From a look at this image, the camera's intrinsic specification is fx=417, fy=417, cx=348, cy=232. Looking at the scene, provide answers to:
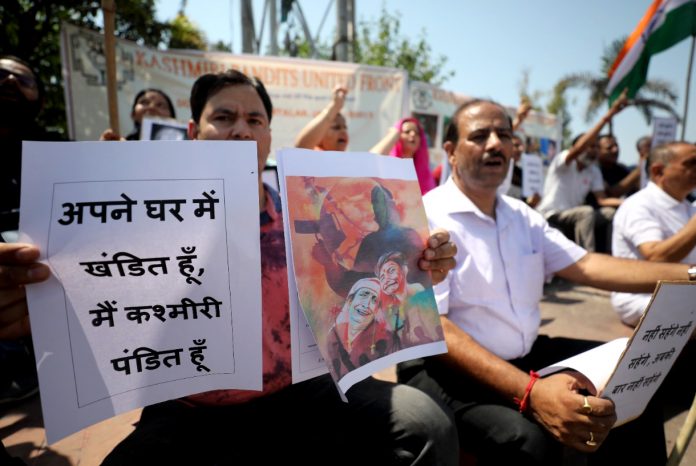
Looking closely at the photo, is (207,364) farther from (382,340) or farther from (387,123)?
(387,123)

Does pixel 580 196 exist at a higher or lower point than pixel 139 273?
lower

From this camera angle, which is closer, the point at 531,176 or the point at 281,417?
the point at 281,417

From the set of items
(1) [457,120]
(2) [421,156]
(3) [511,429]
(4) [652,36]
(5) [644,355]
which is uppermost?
(4) [652,36]

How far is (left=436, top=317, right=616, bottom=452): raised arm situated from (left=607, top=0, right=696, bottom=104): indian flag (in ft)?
17.5

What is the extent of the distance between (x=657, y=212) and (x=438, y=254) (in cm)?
196

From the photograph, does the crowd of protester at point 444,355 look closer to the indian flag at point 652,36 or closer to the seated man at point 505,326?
the seated man at point 505,326

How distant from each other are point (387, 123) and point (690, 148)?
385 cm

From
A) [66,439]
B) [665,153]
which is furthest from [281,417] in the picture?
[665,153]

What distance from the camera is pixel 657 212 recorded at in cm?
237

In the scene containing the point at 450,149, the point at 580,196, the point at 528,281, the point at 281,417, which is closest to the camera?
the point at 281,417

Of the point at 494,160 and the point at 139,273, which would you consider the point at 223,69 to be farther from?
the point at 139,273

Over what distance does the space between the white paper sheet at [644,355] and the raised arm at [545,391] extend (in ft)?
0.15

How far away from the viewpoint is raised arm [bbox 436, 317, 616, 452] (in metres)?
1.09

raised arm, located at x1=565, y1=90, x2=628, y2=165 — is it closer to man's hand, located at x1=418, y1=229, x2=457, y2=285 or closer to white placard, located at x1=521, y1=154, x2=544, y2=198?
white placard, located at x1=521, y1=154, x2=544, y2=198
